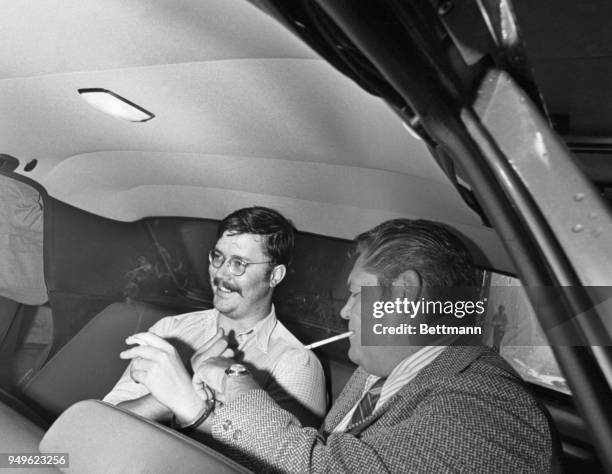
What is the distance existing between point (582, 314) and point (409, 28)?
0.16m

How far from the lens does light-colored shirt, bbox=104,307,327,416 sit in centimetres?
94

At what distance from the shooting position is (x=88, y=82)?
0.90 metres

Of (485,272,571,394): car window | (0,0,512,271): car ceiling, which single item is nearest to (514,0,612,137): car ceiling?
(0,0,512,271): car ceiling

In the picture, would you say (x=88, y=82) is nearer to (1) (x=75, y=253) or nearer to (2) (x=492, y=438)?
(1) (x=75, y=253)

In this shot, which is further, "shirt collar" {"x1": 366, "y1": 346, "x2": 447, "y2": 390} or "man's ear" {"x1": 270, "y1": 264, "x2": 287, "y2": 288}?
"man's ear" {"x1": 270, "y1": 264, "x2": 287, "y2": 288}

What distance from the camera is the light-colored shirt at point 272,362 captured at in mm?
938

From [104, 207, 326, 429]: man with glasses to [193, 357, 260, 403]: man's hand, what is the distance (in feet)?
0.31

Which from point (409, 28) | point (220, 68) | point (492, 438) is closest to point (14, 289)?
point (220, 68)

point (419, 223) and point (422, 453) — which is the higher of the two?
point (419, 223)

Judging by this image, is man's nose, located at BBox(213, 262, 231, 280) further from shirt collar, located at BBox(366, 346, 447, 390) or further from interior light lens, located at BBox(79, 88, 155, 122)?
shirt collar, located at BBox(366, 346, 447, 390)

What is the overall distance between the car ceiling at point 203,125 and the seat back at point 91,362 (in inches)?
9.5

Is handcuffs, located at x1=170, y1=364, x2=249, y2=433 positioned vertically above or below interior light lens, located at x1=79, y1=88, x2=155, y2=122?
below

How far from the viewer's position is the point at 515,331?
2.88 ft

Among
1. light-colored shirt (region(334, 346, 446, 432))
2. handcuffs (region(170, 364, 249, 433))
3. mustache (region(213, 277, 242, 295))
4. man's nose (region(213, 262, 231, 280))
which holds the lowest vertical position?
handcuffs (region(170, 364, 249, 433))
